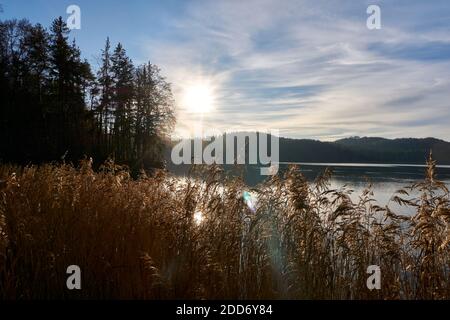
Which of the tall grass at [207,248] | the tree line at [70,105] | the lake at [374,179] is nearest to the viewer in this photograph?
the tall grass at [207,248]

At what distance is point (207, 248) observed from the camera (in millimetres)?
4426

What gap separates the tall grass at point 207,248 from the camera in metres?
4.29

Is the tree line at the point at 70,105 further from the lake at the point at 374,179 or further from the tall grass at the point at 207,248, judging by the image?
the tall grass at the point at 207,248

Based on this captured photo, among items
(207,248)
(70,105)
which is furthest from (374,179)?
(207,248)

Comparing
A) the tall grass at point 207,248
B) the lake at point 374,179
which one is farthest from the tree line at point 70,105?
the tall grass at point 207,248

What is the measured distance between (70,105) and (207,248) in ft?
126

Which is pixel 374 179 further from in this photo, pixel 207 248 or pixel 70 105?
pixel 207 248

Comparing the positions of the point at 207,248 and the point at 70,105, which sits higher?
the point at 70,105

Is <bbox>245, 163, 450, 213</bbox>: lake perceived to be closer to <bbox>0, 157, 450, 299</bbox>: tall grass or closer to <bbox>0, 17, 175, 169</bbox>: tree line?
<bbox>0, 157, 450, 299</bbox>: tall grass

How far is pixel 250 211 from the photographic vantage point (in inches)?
233

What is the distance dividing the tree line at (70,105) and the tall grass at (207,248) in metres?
27.6
